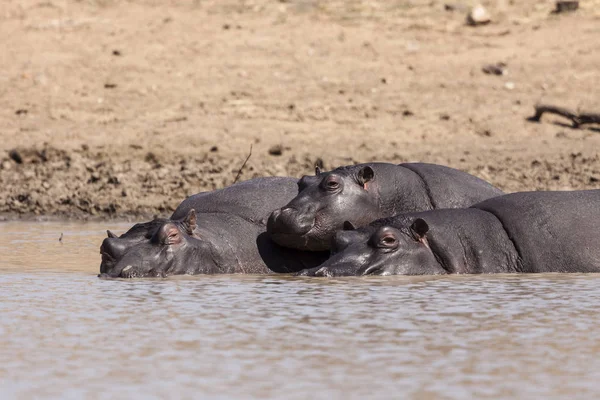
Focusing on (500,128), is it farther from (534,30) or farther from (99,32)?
(99,32)

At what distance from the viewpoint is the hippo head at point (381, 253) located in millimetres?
7090

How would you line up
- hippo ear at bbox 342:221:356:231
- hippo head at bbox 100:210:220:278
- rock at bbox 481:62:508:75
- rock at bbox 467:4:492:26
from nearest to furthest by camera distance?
1. hippo head at bbox 100:210:220:278
2. hippo ear at bbox 342:221:356:231
3. rock at bbox 481:62:508:75
4. rock at bbox 467:4:492:26

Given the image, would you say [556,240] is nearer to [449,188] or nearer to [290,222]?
[449,188]

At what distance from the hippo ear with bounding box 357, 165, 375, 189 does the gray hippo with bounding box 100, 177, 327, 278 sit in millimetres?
529

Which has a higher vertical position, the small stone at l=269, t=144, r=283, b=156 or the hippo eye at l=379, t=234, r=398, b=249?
the hippo eye at l=379, t=234, r=398, b=249

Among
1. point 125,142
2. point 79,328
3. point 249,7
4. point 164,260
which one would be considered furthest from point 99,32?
point 79,328

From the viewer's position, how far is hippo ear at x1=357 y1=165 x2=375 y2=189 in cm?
786

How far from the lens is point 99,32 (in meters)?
16.5

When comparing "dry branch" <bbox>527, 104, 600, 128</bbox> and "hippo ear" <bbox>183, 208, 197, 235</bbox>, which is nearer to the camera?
"hippo ear" <bbox>183, 208, 197, 235</bbox>

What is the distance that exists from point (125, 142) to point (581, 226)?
7.02 m

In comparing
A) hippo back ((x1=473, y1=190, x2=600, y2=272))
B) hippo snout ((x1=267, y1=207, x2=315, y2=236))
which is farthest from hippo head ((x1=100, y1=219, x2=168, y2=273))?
hippo back ((x1=473, y1=190, x2=600, y2=272))

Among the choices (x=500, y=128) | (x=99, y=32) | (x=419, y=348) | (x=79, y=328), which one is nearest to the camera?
(x=419, y=348)

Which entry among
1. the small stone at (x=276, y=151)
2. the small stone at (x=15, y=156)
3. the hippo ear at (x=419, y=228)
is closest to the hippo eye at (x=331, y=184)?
the hippo ear at (x=419, y=228)

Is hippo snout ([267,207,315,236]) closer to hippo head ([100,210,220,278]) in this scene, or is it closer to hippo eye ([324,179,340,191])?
hippo eye ([324,179,340,191])
